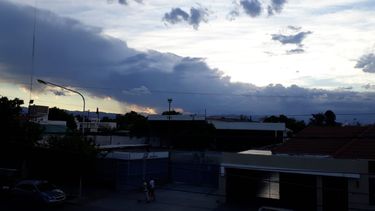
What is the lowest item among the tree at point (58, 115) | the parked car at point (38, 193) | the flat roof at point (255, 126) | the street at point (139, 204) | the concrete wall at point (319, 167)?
the street at point (139, 204)

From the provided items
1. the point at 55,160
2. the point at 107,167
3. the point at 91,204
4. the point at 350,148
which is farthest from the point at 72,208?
the point at 350,148

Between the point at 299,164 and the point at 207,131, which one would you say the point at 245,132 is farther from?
the point at 299,164

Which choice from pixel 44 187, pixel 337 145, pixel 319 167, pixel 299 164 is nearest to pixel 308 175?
pixel 299 164

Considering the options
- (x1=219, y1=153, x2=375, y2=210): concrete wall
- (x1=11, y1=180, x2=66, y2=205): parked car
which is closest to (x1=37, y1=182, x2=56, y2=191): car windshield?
(x1=11, y1=180, x2=66, y2=205): parked car

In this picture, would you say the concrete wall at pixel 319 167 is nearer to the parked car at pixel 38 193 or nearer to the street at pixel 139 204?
the street at pixel 139 204

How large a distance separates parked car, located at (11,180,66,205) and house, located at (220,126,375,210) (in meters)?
10.2

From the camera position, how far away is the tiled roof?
2849cm

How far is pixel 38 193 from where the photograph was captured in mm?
28016

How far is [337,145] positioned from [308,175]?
5.88m

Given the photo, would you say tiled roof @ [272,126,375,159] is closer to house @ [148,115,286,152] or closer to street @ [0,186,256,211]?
street @ [0,186,256,211]

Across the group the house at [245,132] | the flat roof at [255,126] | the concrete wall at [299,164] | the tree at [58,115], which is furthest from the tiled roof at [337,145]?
the tree at [58,115]

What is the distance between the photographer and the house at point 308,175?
84.5 ft

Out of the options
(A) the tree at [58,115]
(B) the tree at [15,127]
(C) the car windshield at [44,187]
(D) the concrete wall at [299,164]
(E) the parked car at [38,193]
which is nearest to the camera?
(D) the concrete wall at [299,164]

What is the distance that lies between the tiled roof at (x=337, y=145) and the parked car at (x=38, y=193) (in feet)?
47.1
